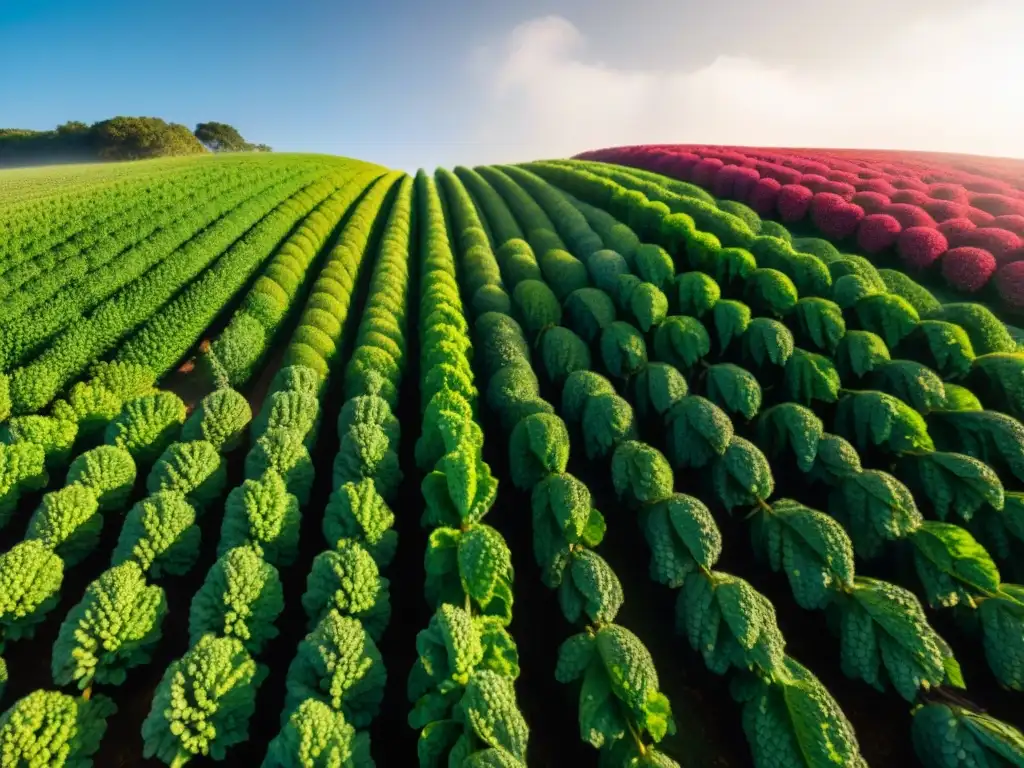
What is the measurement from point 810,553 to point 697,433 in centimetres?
252

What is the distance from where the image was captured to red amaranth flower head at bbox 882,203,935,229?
16188mm

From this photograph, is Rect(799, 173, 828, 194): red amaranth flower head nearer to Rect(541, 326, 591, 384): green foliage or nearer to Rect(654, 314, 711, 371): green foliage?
Rect(654, 314, 711, 371): green foliage

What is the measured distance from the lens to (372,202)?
2828 centimetres

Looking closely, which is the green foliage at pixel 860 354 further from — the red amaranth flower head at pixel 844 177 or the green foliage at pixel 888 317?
the red amaranth flower head at pixel 844 177

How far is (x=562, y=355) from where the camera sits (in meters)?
11.0

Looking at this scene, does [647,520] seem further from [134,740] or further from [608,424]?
[134,740]

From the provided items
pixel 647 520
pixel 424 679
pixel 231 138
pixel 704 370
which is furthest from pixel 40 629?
pixel 231 138

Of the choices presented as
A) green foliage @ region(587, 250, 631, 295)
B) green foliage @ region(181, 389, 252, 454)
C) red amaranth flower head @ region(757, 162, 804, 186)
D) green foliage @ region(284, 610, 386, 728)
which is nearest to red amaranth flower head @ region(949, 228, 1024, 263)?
red amaranth flower head @ region(757, 162, 804, 186)

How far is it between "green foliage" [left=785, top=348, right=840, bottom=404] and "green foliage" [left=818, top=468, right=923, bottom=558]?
6.70 ft

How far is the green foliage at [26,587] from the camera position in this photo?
6.27 meters

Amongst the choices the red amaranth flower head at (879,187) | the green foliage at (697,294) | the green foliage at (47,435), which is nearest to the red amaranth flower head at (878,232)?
the red amaranth flower head at (879,187)

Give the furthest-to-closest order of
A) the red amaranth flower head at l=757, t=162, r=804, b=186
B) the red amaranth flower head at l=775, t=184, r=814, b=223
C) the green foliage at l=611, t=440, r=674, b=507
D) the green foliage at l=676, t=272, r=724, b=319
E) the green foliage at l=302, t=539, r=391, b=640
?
the red amaranth flower head at l=757, t=162, r=804, b=186 < the red amaranth flower head at l=775, t=184, r=814, b=223 < the green foliage at l=676, t=272, r=724, b=319 < the green foliage at l=611, t=440, r=674, b=507 < the green foliage at l=302, t=539, r=391, b=640

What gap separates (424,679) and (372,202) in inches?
1077

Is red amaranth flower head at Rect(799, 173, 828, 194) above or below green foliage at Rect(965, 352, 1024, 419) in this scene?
above
